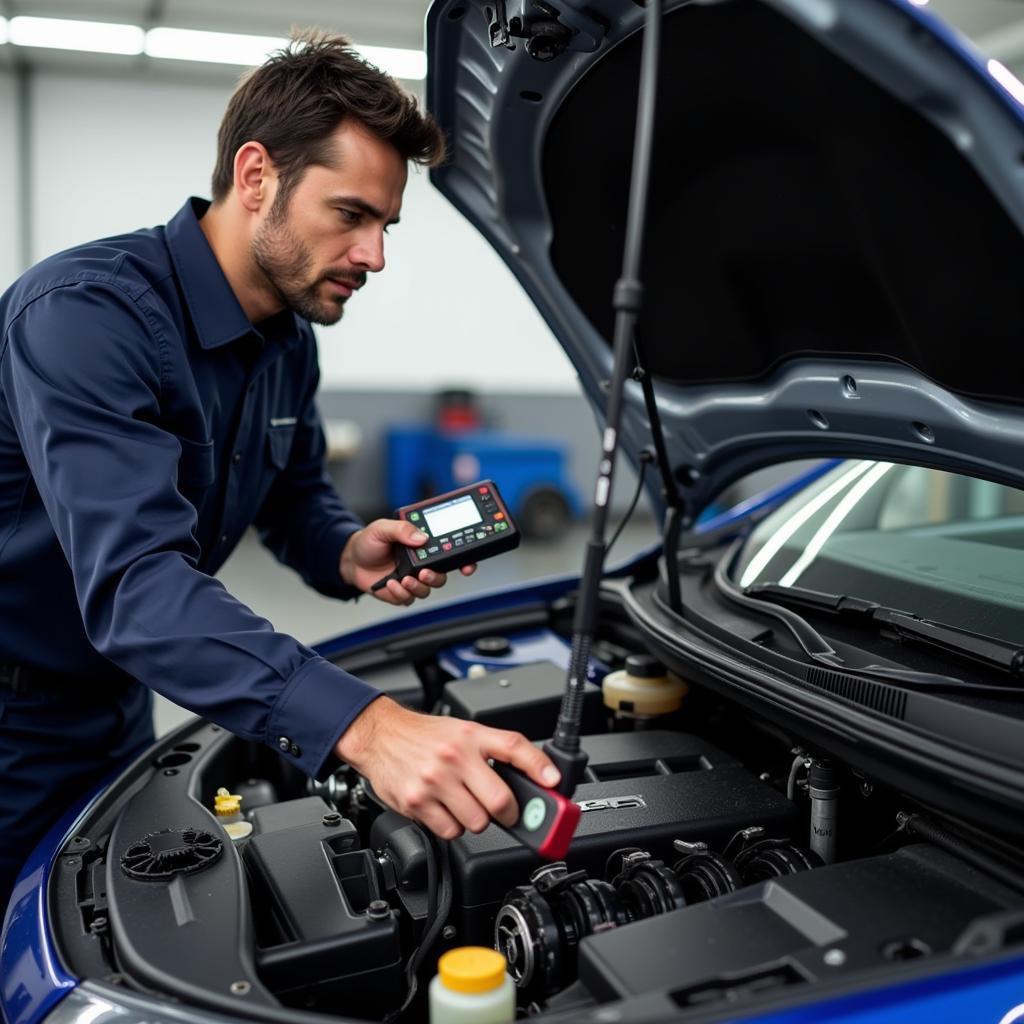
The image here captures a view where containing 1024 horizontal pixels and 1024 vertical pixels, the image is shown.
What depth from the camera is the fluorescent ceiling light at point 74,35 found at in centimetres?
597

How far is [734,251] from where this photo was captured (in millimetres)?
1383

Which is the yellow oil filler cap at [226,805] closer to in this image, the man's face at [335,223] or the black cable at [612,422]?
the black cable at [612,422]

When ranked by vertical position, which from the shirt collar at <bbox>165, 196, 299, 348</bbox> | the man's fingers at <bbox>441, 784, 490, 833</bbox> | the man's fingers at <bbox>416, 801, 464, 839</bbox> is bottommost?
the man's fingers at <bbox>416, 801, 464, 839</bbox>

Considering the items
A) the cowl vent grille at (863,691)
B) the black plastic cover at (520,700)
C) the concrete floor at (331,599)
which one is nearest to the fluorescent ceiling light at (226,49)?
the concrete floor at (331,599)

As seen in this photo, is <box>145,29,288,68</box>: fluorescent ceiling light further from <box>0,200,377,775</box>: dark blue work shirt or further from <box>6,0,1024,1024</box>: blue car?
<box>6,0,1024,1024</box>: blue car

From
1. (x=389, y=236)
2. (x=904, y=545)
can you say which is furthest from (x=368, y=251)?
(x=389, y=236)

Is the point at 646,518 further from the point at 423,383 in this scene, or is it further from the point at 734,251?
the point at 734,251

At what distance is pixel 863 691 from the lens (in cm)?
114

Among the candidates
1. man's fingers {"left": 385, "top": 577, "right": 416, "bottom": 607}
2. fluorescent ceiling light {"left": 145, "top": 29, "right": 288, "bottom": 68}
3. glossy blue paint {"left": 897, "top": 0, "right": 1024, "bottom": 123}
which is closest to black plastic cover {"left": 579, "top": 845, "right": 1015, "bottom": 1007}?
glossy blue paint {"left": 897, "top": 0, "right": 1024, "bottom": 123}

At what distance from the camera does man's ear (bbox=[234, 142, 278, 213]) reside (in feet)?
4.88

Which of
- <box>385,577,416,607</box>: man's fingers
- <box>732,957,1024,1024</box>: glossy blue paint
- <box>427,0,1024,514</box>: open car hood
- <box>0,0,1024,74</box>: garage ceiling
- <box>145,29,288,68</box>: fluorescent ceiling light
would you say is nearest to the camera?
<box>732,957,1024,1024</box>: glossy blue paint

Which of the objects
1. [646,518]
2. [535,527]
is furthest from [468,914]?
[646,518]

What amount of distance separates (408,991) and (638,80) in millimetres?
1079

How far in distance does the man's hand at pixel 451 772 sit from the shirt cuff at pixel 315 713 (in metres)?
0.06
